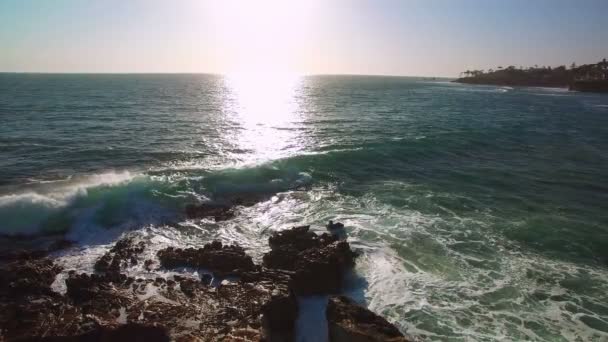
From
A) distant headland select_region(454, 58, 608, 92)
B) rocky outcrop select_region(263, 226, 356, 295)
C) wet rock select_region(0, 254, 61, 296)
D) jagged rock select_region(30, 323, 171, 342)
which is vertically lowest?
jagged rock select_region(30, 323, 171, 342)

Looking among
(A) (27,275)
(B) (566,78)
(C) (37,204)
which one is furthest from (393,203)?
(B) (566,78)

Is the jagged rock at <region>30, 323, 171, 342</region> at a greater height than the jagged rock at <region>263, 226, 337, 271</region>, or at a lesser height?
lesser

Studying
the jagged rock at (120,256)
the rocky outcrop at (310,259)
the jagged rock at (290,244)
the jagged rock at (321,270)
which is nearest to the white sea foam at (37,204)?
the jagged rock at (120,256)

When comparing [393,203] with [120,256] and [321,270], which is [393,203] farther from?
[120,256]

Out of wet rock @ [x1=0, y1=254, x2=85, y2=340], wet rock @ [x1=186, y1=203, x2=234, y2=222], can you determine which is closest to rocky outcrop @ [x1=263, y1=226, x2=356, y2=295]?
wet rock @ [x1=186, y1=203, x2=234, y2=222]

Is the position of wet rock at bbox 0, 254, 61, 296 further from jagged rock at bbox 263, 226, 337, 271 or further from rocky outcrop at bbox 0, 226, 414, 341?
jagged rock at bbox 263, 226, 337, 271

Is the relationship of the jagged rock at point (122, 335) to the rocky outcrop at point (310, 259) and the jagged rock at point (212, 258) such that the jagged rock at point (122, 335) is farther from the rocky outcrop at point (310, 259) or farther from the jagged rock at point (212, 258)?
the rocky outcrop at point (310, 259)

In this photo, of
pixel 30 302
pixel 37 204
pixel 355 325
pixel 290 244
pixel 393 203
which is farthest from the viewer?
pixel 393 203
